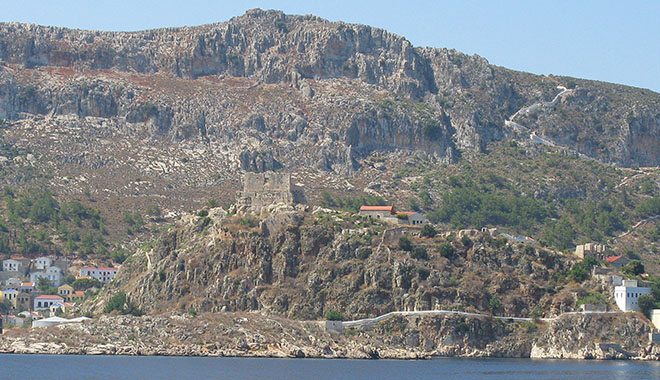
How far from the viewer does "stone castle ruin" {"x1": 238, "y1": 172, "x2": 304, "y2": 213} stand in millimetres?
147625

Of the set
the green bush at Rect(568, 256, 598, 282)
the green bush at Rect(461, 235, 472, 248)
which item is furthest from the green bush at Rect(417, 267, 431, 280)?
the green bush at Rect(568, 256, 598, 282)

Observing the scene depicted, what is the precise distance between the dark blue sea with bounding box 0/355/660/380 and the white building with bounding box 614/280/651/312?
6553 mm

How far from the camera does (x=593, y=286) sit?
13300 cm

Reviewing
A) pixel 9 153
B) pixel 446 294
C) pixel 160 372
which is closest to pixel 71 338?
pixel 160 372

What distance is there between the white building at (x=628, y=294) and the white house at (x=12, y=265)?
252 feet

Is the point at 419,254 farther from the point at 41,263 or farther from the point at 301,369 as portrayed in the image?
the point at 41,263

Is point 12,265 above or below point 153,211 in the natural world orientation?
below

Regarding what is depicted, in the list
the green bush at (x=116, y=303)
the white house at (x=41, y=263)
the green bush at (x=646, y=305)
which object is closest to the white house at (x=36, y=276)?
the white house at (x=41, y=263)

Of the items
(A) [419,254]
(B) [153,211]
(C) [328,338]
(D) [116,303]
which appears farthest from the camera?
(B) [153,211]

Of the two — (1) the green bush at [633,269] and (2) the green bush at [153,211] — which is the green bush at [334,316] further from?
(2) the green bush at [153,211]

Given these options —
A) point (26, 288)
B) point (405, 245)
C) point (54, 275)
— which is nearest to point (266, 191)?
point (405, 245)

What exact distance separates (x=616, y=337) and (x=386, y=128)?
2955 inches

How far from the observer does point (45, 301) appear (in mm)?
164750

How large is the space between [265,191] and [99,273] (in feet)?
107
